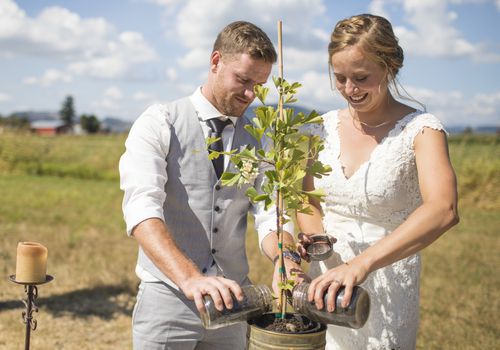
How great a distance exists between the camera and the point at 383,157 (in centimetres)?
206

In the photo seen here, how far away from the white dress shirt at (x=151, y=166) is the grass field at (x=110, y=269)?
331 cm

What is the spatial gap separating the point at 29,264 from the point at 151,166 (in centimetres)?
62

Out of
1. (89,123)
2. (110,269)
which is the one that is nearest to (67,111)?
(89,123)

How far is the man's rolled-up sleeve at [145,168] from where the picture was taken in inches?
73.5

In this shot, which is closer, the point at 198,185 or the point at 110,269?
the point at 198,185

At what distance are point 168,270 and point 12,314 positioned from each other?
4463mm

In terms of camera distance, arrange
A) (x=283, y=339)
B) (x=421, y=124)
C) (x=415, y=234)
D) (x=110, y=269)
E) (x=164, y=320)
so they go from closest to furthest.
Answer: (x=283, y=339) → (x=415, y=234) → (x=421, y=124) → (x=164, y=320) → (x=110, y=269)

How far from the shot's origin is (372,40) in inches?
74.5

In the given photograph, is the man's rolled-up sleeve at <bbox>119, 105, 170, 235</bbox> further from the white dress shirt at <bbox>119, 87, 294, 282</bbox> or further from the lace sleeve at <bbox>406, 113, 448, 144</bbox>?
the lace sleeve at <bbox>406, 113, 448, 144</bbox>

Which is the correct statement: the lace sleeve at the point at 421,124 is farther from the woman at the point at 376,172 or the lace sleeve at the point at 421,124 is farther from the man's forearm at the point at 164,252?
the man's forearm at the point at 164,252

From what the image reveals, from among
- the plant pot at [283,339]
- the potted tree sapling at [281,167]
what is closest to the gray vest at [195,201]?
the potted tree sapling at [281,167]

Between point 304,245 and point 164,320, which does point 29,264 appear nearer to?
point 164,320

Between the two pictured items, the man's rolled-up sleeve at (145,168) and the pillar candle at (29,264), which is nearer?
the man's rolled-up sleeve at (145,168)

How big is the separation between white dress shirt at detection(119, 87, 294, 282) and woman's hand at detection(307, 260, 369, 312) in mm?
605
